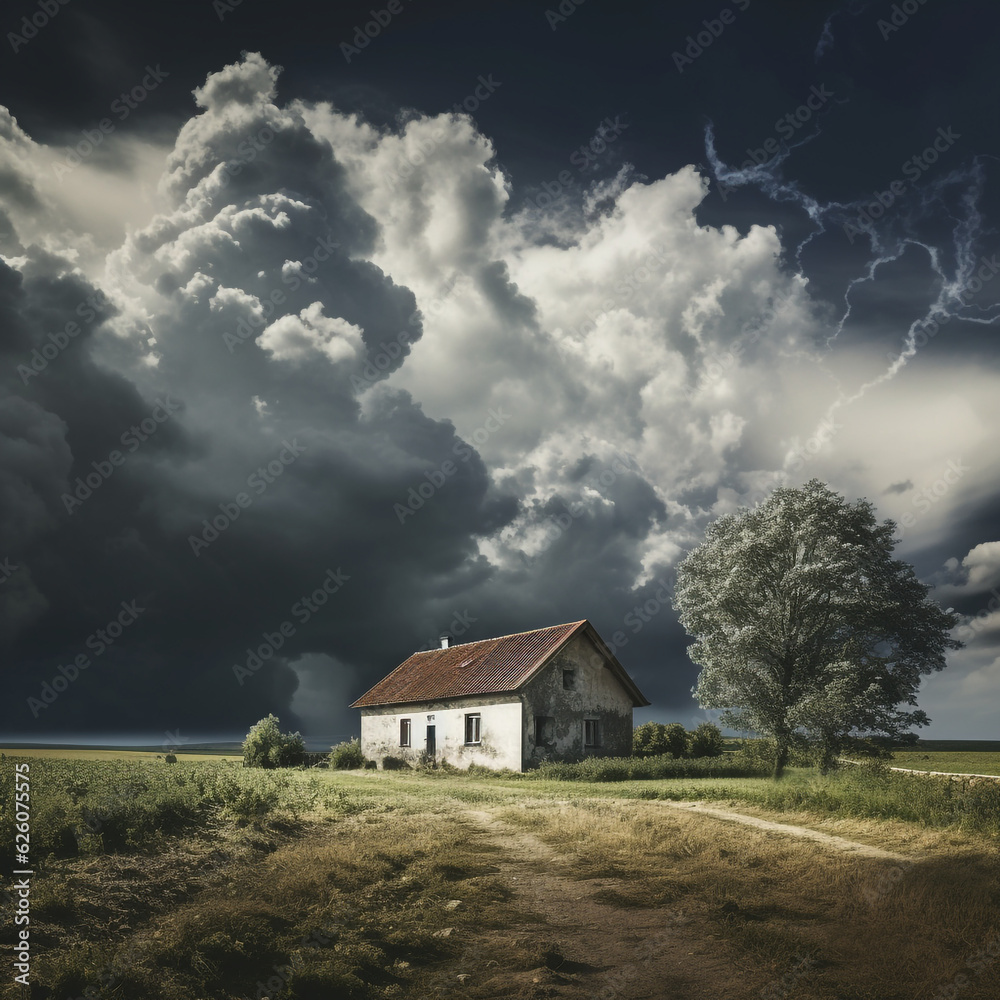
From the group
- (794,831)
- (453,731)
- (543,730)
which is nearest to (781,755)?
(543,730)

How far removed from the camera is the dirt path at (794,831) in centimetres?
1155

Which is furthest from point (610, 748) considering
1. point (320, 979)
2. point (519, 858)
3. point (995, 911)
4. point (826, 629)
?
point (320, 979)

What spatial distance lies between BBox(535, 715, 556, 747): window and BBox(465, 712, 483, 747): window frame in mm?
2799

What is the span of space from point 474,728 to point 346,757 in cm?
942

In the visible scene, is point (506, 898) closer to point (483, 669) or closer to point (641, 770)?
point (641, 770)

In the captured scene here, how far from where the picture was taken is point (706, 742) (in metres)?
37.4

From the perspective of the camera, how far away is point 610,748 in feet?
107

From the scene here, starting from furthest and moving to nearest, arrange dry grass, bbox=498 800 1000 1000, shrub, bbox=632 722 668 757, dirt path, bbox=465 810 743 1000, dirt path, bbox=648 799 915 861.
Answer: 1. shrub, bbox=632 722 668 757
2. dirt path, bbox=648 799 915 861
3. dry grass, bbox=498 800 1000 1000
4. dirt path, bbox=465 810 743 1000

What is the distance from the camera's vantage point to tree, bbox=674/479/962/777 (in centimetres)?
2922

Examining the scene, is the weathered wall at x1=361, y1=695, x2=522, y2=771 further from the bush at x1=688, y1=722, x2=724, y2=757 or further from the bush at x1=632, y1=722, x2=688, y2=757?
the bush at x1=688, y1=722, x2=724, y2=757

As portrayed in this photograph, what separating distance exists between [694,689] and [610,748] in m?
4.62

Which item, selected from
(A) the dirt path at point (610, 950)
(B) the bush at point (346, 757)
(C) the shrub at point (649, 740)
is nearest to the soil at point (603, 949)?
(A) the dirt path at point (610, 950)

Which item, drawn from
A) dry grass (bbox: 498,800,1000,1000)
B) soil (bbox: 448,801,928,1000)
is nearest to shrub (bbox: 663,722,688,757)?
dry grass (bbox: 498,800,1000,1000)

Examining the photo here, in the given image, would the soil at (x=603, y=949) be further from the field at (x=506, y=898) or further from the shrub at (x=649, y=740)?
the shrub at (x=649, y=740)
